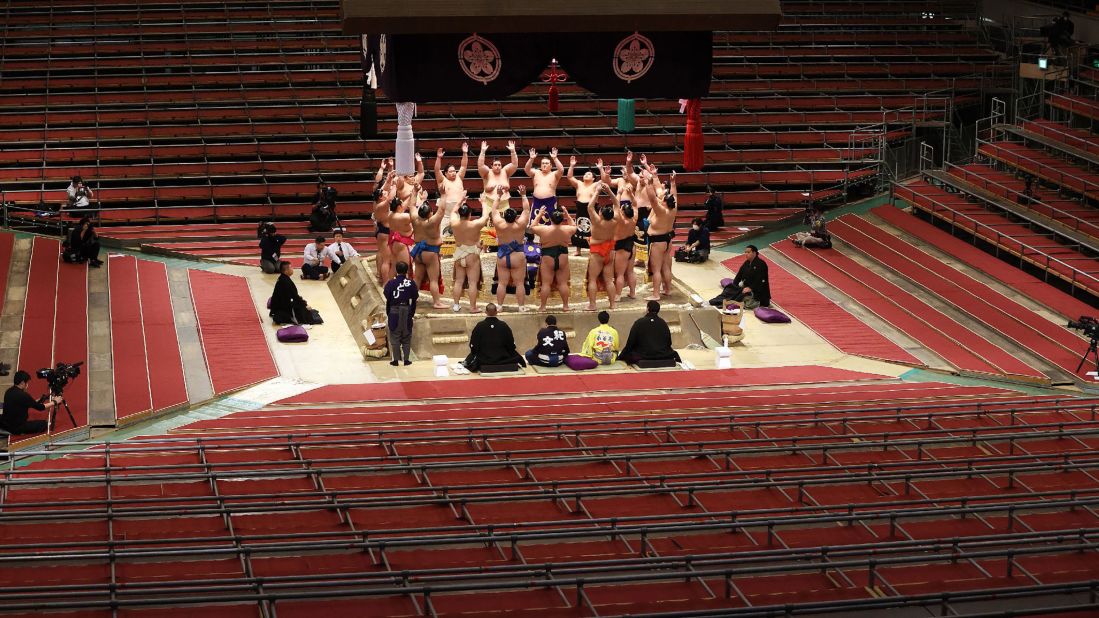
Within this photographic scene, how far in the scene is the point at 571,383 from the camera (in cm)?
1370

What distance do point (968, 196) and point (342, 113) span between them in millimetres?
10210

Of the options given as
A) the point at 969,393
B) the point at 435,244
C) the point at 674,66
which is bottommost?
the point at 969,393

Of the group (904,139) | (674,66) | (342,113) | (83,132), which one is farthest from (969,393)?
(83,132)

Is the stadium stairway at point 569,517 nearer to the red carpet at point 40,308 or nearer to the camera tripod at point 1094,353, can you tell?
the camera tripod at point 1094,353

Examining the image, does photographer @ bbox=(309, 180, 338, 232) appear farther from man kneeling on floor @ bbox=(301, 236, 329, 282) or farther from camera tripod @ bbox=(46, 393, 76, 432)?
camera tripod @ bbox=(46, 393, 76, 432)

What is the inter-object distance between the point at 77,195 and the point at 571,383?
32.3 ft

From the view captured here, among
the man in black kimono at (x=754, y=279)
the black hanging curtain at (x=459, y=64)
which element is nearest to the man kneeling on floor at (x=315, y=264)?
the man in black kimono at (x=754, y=279)

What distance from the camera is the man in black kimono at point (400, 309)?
14.3 meters

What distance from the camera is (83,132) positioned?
2278 cm

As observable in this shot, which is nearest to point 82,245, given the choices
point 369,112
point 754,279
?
point 369,112

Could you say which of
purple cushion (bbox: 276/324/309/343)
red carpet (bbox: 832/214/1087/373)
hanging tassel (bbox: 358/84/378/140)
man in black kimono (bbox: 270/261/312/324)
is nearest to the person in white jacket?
man in black kimono (bbox: 270/261/312/324)

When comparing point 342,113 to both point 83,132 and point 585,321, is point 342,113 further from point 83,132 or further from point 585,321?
point 585,321

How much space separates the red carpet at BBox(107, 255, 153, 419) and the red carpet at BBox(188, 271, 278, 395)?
676mm

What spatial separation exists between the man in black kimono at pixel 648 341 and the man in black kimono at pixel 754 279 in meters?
2.58
